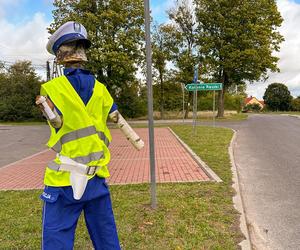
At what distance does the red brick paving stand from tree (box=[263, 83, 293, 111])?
216ft

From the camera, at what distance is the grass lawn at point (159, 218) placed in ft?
12.8

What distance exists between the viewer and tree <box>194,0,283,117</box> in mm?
30625

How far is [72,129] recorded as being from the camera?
2.28 metres

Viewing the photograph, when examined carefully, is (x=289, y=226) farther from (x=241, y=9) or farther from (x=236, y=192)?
(x=241, y=9)

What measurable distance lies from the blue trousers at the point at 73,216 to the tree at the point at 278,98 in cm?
7340

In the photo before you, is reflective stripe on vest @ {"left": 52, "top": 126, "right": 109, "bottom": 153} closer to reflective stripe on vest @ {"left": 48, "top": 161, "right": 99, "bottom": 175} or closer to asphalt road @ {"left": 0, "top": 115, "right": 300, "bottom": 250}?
reflective stripe on vest @ {"left": 48, "top": 161, "right": 99, "bottom": 175}

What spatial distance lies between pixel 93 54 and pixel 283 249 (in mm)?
24099

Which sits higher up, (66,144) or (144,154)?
(66,144)

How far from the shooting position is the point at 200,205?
201 inches

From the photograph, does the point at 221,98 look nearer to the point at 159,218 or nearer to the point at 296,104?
the point at 159,218

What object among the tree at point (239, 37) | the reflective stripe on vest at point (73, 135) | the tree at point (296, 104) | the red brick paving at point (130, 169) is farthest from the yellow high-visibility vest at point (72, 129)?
the tree at point (296, 104)

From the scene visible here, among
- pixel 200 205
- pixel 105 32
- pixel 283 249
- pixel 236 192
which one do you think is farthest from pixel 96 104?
pixel 105 32

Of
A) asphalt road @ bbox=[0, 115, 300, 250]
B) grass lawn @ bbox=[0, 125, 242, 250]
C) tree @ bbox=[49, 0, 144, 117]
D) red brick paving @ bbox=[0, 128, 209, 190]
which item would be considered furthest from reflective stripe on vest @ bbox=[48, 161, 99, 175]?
tree @ bbox=[49, 0, 144, 117]

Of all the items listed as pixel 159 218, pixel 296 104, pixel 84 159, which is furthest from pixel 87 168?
pixel 296 104
